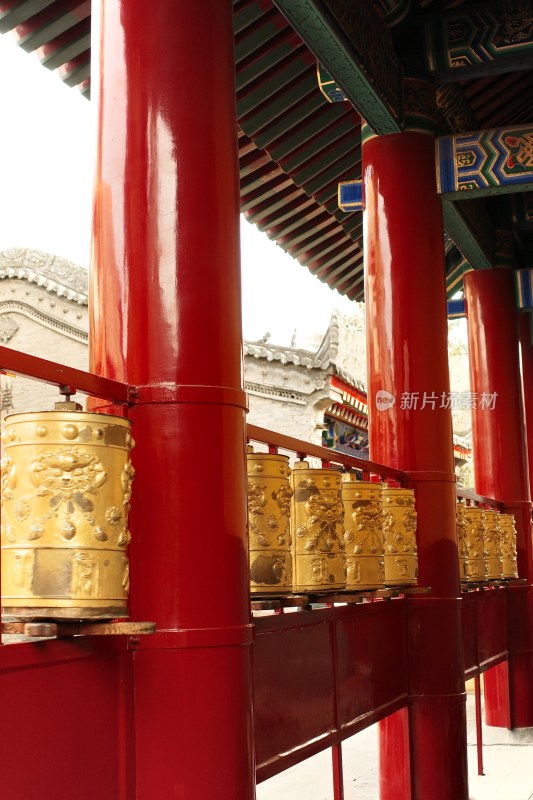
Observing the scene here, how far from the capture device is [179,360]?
2.83 metres

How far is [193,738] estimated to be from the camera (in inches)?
106

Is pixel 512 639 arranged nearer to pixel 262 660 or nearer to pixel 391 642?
pixel 391 642

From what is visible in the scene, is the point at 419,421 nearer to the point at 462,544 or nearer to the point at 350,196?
the point at 462,544

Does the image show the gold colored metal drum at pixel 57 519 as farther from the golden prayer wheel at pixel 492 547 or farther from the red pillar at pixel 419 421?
the golden prayer wheel at pixel 492 547

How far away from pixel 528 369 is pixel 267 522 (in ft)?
26.4

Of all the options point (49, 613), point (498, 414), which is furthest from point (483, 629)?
point (49, 613)

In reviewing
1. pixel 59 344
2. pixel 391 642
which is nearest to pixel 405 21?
pixel 391 642

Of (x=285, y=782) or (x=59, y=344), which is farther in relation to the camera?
(x=59, y=344)

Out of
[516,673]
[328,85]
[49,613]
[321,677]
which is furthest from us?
[516,673]

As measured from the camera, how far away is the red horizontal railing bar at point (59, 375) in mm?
2328

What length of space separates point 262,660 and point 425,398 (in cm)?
256

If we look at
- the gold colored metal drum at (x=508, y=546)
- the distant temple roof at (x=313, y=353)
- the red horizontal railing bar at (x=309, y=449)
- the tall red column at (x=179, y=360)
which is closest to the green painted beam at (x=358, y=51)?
the tall red column at (x=179, y=360)

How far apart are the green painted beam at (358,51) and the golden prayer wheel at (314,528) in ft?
6.50

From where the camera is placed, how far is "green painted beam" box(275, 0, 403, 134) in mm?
4590
